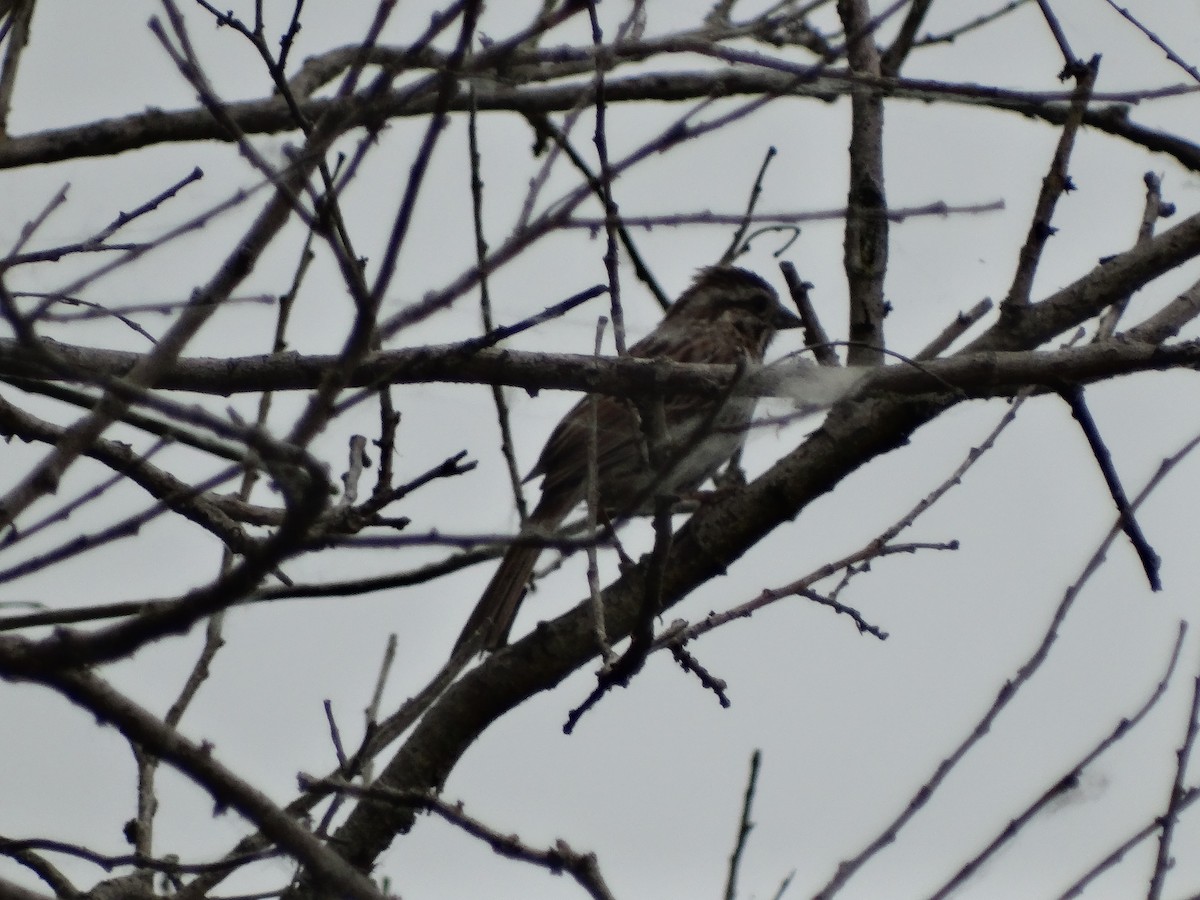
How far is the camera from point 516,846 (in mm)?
2480

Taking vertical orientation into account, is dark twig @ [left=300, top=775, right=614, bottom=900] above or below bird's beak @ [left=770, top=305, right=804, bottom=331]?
below

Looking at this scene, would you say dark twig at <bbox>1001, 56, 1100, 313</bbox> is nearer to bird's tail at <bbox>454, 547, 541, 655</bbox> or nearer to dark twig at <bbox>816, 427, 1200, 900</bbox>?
dark twig at <bbox>816, 427, 1200, 900</bbox>

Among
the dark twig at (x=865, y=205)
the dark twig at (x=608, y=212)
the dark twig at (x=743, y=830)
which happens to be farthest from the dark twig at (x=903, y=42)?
the dark twig at (x=743, y=830)

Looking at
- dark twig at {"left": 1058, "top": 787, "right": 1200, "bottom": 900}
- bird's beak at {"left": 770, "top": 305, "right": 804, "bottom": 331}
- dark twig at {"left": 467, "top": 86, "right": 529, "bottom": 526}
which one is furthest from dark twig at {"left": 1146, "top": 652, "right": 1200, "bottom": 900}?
bird's beak at {"left": 770, "top": 305, "right": 804, "bottom": 331}

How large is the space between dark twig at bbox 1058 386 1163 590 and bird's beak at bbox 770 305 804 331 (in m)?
4.69

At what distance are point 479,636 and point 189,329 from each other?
225 cm

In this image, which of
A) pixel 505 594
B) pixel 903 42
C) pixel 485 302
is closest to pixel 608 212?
pixel 485 302

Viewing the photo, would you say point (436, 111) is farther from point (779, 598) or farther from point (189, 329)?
point (779, 598)

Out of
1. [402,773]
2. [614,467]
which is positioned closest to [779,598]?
[402,773]

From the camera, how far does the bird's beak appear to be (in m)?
8.54

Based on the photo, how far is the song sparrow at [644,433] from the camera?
193 inches

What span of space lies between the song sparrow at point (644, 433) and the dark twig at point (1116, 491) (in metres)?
0.77

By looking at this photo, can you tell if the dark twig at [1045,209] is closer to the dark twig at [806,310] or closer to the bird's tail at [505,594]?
the dark twig at [806,310]

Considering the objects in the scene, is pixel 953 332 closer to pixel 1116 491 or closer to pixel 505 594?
pixel 1116 491
